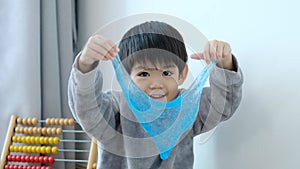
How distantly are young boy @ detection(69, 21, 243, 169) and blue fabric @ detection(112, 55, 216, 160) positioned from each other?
0.04ft

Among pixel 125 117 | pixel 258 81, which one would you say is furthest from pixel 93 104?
pixel 258 81

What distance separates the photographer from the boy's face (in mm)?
690

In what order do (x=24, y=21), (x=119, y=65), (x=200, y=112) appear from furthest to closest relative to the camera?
(x=24, y=21), (x=200, y=112), (x=119, y=65)

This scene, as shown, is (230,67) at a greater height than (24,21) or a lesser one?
lesser

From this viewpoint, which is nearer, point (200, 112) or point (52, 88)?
point (200, 112)

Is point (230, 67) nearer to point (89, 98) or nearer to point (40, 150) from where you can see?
point (89, 98)

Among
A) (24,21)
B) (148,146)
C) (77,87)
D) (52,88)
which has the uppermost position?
(24,21)

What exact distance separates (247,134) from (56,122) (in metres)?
0.62

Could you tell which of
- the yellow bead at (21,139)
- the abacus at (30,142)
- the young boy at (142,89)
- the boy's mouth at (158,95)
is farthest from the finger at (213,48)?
the yellow bead at (21,139)

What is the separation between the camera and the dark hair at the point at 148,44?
69 cm

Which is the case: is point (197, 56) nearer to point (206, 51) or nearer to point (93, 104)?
point (206, 51)

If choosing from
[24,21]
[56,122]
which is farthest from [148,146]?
[24,21]

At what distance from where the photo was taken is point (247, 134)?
0.90 meters

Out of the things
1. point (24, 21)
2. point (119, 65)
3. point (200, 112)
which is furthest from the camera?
point (24, 21)
